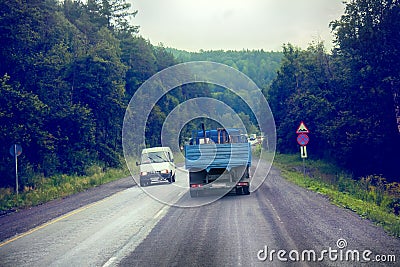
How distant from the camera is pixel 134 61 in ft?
221

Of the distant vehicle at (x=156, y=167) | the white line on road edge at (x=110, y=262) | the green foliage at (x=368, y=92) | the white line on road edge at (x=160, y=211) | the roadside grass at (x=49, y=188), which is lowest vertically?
the roadside grass at (x=49, y=188)

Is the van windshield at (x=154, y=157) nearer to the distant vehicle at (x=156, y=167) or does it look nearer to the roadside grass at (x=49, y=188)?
the distant vehicle at (x=156, y=167)

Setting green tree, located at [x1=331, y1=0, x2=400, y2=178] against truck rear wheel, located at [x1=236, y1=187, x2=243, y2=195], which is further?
green tree, located at [x1=331, y1=0, x2=400, y2=178]

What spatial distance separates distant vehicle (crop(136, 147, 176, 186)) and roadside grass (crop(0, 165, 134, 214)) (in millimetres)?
4000

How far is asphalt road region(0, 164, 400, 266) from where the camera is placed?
8.26 m

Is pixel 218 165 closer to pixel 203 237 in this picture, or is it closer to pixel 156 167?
pixel 203 237

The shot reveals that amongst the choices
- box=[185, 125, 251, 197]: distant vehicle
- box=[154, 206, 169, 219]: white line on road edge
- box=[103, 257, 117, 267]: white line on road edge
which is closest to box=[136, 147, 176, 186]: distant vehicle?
box=[185, 125, 251, 197]: distant vehicle

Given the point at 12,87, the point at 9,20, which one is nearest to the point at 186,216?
the point at 12,87

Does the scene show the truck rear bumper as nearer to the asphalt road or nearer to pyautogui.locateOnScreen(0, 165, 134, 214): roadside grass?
Answer: the asphalt road

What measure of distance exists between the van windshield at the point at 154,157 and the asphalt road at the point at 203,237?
983 cm

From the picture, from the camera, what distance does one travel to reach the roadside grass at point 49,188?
67.9 feet

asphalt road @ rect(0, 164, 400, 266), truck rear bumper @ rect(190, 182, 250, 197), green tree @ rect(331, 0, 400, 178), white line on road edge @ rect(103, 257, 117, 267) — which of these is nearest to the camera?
white line on road edge @ rect(103, 257, 117, 267)

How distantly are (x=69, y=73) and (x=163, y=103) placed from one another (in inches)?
1294

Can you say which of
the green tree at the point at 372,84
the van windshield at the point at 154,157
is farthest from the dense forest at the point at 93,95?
the van windshield at the point at 154,157
